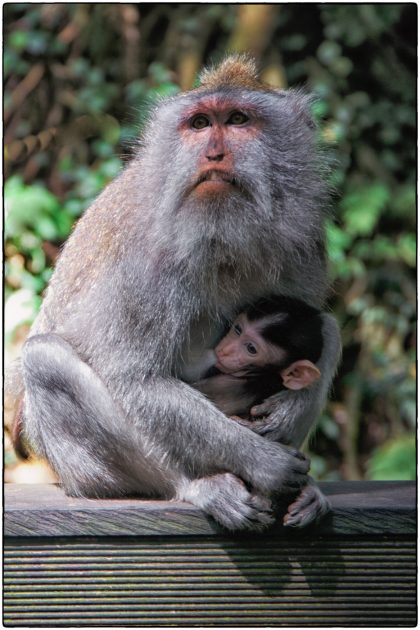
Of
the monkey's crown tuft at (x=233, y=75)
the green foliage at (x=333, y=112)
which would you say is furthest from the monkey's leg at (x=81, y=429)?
the green foliage at (x=333, y=112)

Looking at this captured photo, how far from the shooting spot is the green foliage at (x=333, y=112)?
9.02 meters

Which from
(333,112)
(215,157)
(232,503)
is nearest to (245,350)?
(232,503)

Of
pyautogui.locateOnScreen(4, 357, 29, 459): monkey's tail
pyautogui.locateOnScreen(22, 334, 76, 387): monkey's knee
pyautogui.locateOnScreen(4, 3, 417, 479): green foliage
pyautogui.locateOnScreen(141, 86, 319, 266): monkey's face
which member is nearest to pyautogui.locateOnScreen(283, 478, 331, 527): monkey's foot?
pyautogui.locateOnScreen(141, 86, 319, 266): monkey's face

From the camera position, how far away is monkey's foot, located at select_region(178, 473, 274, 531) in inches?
145

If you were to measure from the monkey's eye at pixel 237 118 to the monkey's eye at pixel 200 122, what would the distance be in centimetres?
9

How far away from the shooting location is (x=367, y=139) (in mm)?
9477

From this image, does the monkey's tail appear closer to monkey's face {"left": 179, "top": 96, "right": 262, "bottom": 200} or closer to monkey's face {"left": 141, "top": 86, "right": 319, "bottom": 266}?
monkey's face {"left": 141, "top": 86, "right": 319, "bottom": 266}

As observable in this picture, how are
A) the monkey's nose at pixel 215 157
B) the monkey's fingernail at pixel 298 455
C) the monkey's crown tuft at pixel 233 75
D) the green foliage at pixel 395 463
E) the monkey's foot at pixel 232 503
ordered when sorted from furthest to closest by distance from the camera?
the green foliage at pixel 395 463, the monkey's crown tuft at pixel 233 75, the monkey's fingernail at pixel 298 455, the monkey's nose at pixel 215 157, the monkey's foot at pixel 232 503

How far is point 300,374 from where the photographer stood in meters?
4.09

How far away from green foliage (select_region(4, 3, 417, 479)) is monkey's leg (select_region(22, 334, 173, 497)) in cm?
481

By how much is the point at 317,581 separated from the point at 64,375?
4.37 ft

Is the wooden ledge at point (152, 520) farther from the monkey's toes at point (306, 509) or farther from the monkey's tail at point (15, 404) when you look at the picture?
the monkey's tail at point (15, 404)

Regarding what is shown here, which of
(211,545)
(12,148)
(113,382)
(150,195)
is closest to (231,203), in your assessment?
(150,195)

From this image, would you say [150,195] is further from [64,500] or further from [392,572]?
[392,572]
